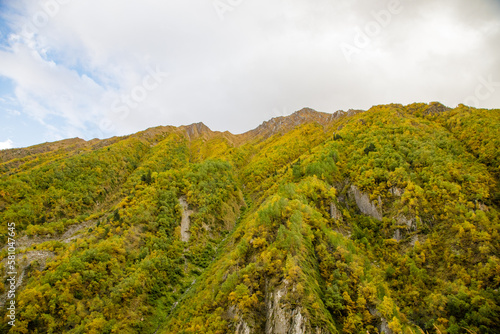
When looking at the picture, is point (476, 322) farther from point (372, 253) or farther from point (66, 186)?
point (66, 186)

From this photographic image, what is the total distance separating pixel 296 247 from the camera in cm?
2953

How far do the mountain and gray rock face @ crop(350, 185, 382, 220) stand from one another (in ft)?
0.69

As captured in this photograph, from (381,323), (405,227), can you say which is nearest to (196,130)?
(405,227)

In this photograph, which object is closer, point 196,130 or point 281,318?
point 281,318

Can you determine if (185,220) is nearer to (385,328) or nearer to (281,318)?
(281,318)

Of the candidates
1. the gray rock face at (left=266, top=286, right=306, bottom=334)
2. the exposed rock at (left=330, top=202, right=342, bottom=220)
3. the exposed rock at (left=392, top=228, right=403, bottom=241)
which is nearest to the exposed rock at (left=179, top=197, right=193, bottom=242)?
the gray rock face at (left=266, top=286, right=306, bottom=334)

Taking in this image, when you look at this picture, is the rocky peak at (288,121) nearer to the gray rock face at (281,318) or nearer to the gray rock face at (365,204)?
the gray rock face at (365,204)

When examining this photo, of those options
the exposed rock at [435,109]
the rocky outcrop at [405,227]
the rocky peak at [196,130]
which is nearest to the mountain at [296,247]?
the rocky outcrop at [405,227]

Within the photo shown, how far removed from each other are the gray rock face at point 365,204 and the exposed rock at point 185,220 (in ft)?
123

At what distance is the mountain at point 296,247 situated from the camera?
2486cm

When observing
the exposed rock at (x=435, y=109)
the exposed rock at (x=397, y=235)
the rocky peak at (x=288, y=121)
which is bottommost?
the exposed rock at (x=397, y=235)

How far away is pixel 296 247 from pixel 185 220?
33493mm

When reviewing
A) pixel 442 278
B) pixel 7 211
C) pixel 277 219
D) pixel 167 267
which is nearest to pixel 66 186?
pixel 7 211

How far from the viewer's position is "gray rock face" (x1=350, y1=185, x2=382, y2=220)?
1601 inches
